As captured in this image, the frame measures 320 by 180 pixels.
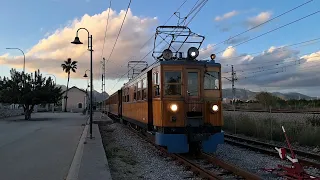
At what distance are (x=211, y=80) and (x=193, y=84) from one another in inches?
25.8

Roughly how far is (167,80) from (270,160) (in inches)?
161

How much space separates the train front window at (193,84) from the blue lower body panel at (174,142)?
1419 mm

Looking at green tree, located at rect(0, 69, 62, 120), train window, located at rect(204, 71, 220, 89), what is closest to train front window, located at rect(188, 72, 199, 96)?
train window, located at rect(204, 71, 220, 89)

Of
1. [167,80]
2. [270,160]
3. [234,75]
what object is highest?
[234,75]

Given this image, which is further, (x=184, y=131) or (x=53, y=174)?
(x=184, y=131)

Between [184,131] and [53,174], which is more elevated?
[184,131]

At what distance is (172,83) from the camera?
38.4ft

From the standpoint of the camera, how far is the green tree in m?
39.4

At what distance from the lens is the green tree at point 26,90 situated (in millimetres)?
39375

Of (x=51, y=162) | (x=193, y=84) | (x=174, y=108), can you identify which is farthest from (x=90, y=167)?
(x=193, y=84)

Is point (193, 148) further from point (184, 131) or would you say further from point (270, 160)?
point (270, 160)

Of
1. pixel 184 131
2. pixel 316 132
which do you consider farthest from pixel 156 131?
pixel 316 132

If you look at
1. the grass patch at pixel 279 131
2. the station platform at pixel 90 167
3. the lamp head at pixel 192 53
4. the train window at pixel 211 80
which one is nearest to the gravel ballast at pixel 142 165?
the station platform at pixel 90 167

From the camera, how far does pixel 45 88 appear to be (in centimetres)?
4150
